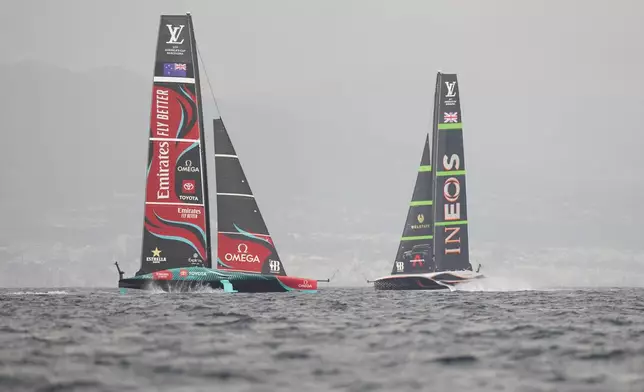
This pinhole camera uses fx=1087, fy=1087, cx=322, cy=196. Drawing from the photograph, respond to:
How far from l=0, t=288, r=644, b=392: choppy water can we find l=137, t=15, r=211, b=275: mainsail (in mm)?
20772

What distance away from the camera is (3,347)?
2498cm

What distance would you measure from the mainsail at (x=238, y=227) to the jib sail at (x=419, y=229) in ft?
85.7

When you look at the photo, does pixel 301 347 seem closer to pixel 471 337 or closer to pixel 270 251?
pixel 471 337

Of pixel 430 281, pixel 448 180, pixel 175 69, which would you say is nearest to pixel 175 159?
pixel 175 69

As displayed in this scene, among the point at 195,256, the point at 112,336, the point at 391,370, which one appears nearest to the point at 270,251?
the point at 195,256

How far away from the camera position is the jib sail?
282ft

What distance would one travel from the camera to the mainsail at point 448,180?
8394 cm

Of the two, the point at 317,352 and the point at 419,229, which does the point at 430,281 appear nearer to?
the point at 419,229

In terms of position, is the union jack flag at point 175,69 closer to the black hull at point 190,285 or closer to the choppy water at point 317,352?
the black hull at point 190,285

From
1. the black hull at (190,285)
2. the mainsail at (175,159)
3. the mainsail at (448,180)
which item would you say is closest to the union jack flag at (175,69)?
the mainsail at (175,159)

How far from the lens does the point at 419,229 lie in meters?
86.9

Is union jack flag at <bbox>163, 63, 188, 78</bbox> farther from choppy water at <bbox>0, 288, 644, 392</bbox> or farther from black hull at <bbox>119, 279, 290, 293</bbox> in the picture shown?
choppy water at <bbox>0, 288, 644, 392</bbox>

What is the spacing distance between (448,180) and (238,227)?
27.6m

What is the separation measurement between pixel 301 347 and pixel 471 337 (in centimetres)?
535
